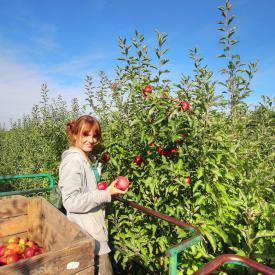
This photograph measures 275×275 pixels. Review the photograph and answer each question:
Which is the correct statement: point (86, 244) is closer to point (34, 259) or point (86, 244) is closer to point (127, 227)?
point (34, 259)

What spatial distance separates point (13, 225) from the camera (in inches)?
92.5

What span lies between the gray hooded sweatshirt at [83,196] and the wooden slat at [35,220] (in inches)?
15.1

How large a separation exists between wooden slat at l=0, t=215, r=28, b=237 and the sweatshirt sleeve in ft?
2.32

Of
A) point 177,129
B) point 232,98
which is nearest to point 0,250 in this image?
point 177,129

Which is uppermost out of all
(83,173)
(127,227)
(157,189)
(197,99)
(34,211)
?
(197,99)

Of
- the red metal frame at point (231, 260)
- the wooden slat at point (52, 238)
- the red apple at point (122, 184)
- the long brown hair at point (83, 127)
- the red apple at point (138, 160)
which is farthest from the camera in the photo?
the red apple at point (138, 160)

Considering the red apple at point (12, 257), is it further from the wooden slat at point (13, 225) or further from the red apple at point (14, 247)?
the wooden slat at point (13, 225)

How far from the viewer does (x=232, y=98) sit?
3297 mm

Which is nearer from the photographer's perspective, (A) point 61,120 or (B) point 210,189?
(B) point 210,189

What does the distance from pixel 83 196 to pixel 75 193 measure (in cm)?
6

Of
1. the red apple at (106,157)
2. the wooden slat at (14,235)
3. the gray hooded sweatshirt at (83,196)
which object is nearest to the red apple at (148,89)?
the red apple at (106,157)

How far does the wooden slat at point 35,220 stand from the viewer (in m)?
2.26

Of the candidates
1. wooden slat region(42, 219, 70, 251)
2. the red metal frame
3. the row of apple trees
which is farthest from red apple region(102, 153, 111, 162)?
the red metal frame

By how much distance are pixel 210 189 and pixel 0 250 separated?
178 cm
